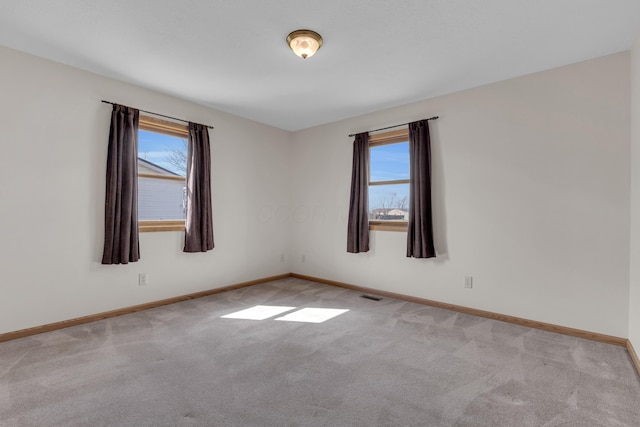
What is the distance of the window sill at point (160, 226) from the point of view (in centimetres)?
352

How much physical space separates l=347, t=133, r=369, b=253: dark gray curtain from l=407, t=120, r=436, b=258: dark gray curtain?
68 centimetres

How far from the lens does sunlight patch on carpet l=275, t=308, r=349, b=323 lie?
126 inches

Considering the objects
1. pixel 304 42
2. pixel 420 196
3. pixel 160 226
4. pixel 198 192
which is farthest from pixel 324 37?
pixel 160 226

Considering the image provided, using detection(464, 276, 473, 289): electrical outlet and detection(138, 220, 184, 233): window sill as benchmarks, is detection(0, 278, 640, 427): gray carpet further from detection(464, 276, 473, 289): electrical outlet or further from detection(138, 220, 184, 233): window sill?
detection(138, 220, 184, 233): window sill

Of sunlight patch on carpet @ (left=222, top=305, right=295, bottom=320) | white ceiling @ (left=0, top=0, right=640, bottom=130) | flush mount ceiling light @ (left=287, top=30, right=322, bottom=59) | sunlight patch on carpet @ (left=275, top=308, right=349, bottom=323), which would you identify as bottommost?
sunlight patch on carpet @ (left=275, top=308, right=349, bottom=323)

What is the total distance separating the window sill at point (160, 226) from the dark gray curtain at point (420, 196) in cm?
289

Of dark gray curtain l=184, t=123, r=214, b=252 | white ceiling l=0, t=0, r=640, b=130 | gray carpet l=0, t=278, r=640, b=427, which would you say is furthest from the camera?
dark gray curtain l=184, t=123, r=214, b=252

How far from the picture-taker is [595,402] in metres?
1.82

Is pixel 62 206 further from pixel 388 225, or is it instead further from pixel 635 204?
pixel 635 204

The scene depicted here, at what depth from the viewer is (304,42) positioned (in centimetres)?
242

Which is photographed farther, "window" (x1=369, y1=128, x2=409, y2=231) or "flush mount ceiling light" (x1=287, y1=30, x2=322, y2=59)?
"window" (x1=369, y1=128, x2=409, y2=231)

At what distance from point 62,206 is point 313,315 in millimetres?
2723

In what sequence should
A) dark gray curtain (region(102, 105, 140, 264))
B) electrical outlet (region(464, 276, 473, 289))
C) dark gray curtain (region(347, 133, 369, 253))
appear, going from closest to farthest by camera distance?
1. dark gray curtain (region(102, 105, 140, 264))
2. electrical outlet (region(464, 276, 473, 289))
3. dark gray curtain (region(347, 133, 369, 253))

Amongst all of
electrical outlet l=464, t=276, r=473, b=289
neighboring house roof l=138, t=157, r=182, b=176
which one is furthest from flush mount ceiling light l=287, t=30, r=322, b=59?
electrical outlet l=464, t=276, r=473, b=289
